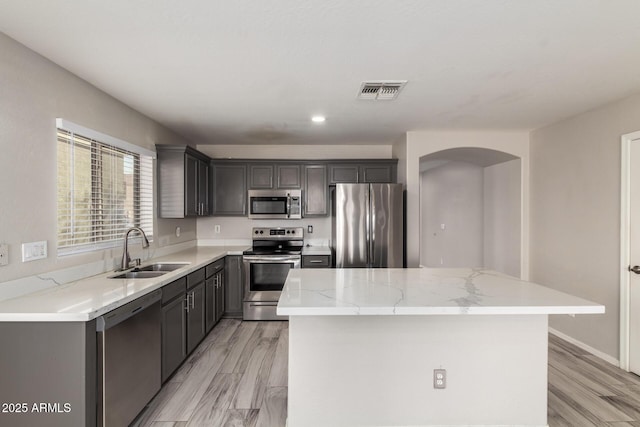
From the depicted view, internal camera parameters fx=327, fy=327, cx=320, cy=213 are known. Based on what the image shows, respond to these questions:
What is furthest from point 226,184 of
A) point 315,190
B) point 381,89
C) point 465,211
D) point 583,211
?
point 465,211

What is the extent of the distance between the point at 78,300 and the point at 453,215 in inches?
239

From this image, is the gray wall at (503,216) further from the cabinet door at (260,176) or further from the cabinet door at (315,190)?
the cabinet door at (260,176)

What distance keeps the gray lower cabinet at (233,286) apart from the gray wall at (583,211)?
3.75 m

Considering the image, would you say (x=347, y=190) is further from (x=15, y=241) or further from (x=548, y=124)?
(x=15, y=241)

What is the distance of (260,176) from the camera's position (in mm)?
4648

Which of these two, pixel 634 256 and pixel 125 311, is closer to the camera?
pixel 125 311

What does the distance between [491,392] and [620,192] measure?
2.31 m

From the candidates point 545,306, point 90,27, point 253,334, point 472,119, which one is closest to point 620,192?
point 472,119

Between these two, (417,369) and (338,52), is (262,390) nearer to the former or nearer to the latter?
(417,369)

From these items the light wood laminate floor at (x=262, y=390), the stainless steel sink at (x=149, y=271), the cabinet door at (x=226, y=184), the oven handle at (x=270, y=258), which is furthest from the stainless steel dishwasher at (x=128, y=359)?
the cabinet door at (x=226, y=184)

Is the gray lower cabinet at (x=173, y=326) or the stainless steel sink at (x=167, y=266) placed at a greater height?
the stainless steel sink at (x=167, y=266)

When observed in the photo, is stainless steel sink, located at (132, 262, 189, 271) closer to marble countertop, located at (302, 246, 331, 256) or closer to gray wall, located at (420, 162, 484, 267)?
marble countertop, located at (302, 246, 331, 256)

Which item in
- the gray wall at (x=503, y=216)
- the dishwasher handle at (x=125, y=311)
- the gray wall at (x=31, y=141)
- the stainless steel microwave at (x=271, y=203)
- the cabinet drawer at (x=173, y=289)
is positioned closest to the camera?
the dishwasher handle at (x=125, y=311)

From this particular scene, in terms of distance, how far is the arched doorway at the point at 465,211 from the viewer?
4875 mm
